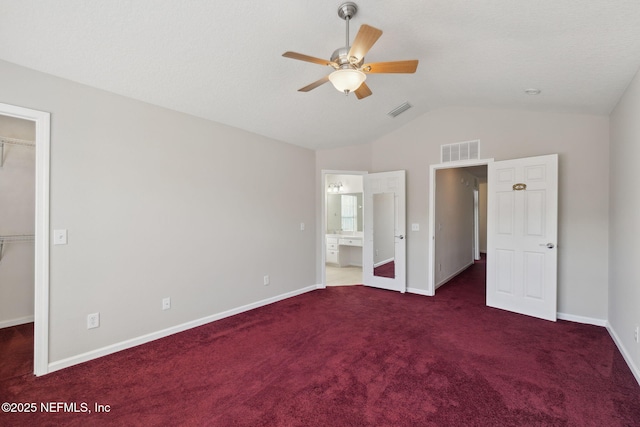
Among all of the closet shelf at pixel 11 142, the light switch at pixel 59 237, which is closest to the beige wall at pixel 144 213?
the light switch at pixel 59 237

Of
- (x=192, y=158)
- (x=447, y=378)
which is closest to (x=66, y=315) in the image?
(x=192, y=158)

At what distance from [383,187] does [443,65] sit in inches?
92.5

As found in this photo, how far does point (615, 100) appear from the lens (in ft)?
9.85

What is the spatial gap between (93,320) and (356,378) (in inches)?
95.8

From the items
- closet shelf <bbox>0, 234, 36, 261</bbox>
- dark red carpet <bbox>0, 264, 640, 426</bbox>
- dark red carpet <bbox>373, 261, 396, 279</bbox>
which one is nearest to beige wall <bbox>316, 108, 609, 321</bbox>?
dark red carpet <bbox>0, 264, 640, 426</bbox>

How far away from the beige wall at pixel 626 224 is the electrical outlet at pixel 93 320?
460 cm

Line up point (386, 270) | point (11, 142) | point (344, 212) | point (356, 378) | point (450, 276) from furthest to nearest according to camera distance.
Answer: point (344, 212)
point (450, 276)
point (386, 270)
point (11, 142)
point (356, 378)

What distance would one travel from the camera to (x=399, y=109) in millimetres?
4238

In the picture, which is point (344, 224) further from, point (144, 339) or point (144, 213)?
point (144, 339)

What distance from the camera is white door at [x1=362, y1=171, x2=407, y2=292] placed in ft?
16.2

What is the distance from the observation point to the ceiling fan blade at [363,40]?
5.79 feet

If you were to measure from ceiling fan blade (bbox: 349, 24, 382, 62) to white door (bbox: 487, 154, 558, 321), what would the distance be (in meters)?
2.98

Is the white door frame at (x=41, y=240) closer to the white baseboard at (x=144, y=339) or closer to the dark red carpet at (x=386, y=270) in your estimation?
the white baseboard at (x=144, y=339)

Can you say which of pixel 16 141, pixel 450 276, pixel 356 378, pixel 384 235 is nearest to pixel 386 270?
pixel 384 235
